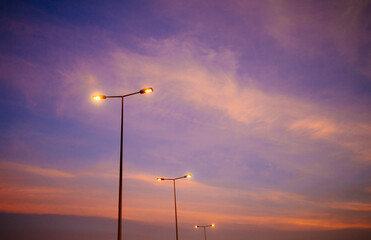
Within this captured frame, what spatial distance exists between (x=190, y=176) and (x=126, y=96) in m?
18.3

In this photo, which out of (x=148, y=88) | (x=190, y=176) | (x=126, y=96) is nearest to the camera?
(x=148, y=88)

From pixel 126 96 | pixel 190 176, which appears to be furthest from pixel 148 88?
pixel 190 176

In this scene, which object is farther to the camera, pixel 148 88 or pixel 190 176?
pixel 190 176

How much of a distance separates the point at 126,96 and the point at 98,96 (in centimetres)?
192

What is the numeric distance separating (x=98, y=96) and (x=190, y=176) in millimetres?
19516

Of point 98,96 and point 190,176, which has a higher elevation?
point 98,96

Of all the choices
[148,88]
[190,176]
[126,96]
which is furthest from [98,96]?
[190,176]

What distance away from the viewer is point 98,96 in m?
18.8

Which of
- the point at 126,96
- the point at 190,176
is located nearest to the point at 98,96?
the point at 126,96

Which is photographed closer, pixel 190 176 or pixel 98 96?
pixel 98 96

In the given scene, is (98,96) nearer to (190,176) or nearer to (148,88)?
(148,88)

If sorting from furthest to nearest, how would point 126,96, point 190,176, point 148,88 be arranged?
1. point 190,176
2. point 126,96
3. point 148,88

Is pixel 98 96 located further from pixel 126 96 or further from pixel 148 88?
pixel 148 88
